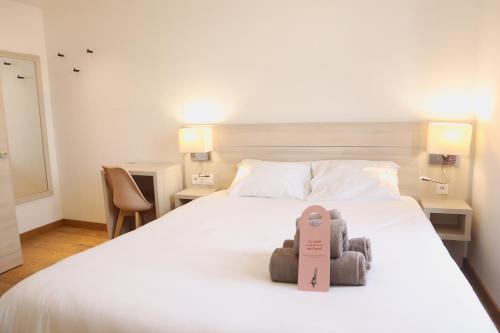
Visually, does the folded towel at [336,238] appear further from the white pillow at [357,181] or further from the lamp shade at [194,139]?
the lamp shade at [194,139]

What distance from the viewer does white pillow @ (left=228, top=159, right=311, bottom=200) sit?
277 cm

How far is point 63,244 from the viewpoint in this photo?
365 centimetres

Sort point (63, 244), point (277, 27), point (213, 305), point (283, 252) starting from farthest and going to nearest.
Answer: point (63, 244) < point (277, 27) < point (283, 252) < point (213, 305)

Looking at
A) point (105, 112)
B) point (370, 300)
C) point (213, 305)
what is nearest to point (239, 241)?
point (213, 305)

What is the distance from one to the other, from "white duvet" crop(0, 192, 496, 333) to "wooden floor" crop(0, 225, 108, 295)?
168cm

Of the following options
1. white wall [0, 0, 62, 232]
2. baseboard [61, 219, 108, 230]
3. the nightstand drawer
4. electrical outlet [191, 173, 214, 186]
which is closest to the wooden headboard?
electrical outlet [191, 173, 214, 186]

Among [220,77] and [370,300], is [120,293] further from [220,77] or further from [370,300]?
[220,77]

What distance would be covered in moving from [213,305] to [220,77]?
2402 millimetres

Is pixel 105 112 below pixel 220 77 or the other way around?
below

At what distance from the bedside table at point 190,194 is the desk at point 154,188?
11 centimetres

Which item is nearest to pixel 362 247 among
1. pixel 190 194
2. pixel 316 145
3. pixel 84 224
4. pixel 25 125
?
pixel 316 145

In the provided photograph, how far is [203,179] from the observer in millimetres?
3432

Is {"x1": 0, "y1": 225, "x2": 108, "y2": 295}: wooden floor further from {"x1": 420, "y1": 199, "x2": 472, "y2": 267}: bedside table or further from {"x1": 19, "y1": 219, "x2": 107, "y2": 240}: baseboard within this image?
{"x1": 420, "y1": 199, "x2": 472, "y2": 267}: bedside table

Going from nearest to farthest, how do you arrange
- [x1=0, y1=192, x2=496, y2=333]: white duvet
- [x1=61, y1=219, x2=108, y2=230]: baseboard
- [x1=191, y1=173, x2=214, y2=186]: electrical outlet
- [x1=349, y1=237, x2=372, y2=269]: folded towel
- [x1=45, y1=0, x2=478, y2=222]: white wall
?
[x1=0, y1=192, x2=496, y2=333]: white duvet < [x1=349, y1=237, x2=372, y2=269]: folded towel < [x1=45, y1=0, x2=478, y2=222]: white wall < [x1=191, y1=173, x2=214, y2=186]: electrical outlet < [x1=61, y1=219, x2=108, y2=230]: baseboard
